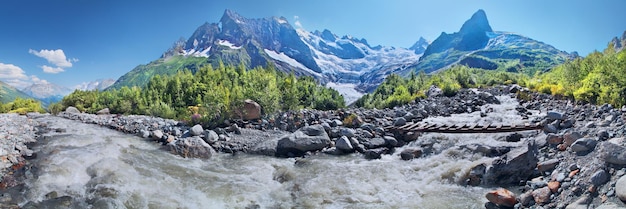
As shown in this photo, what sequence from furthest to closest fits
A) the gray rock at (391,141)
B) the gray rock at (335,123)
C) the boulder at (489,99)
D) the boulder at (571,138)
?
the boulder at (489,99) < the gray rock at (335,123) < the gray rock at (391,141) < the boulder at (571,138)

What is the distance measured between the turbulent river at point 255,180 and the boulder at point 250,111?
614cm

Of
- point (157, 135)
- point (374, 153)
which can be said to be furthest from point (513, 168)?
point (157, 135)

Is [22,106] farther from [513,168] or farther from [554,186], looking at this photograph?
[554,186]

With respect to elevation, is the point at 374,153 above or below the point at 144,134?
above

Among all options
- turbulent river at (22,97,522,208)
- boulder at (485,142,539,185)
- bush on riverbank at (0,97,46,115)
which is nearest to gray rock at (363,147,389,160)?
turbulent river at (22,97,522,208)

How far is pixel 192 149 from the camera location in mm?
15508

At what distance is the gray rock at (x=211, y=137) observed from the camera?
17578mm

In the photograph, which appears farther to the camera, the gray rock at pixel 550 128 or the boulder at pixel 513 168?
the gray rock at pixel 550 128

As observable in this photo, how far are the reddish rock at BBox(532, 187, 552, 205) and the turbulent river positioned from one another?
128cm

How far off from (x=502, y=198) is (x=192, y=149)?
1276cm

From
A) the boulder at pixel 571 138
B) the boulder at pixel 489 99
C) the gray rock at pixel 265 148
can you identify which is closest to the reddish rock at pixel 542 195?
the boulder at pixel 571 138

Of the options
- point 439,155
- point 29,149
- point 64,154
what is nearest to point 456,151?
point 439,155

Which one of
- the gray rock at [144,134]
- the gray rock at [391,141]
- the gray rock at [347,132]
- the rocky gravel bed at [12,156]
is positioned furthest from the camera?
the gray rock at [144,134]

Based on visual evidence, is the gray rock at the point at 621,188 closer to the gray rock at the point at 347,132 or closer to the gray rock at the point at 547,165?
the gray rock at the point at 547,165
